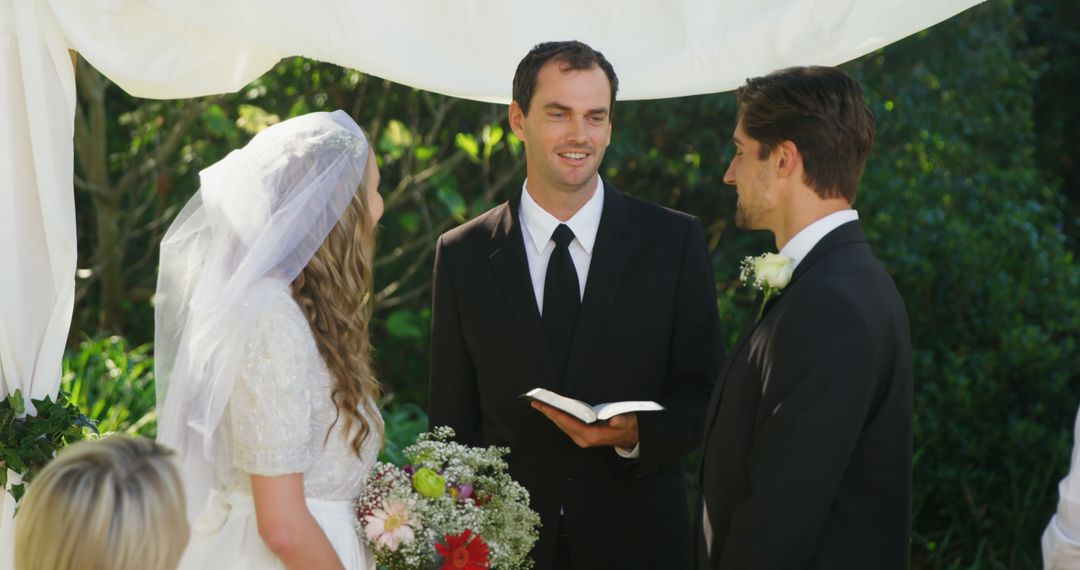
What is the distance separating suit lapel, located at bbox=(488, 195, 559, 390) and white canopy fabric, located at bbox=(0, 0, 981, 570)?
42 centimetres

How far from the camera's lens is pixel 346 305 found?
292cm

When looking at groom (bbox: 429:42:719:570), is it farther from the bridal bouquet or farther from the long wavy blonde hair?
the long wavy blonde hair

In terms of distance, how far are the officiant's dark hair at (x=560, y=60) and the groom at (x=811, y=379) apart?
81 centimetres

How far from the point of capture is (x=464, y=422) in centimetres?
386

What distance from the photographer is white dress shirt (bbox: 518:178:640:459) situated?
149 inches

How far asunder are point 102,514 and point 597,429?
63.8 inches

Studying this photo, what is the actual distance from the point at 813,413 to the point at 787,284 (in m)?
0.38

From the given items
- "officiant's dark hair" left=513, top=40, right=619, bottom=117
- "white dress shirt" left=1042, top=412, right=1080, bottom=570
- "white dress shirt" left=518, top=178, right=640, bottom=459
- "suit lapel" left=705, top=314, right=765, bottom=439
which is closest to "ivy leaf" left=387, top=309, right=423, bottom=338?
"white dress shirt" left=518, top=178, right=640, bottom=459

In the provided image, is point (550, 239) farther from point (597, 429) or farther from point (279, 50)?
point (279, 50)

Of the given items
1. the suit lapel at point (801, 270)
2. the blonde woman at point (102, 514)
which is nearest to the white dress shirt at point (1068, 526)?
the suit lapel at point (801, 270)

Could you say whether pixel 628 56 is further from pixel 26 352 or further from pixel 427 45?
pixel 26 352

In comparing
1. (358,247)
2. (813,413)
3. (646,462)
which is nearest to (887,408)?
(813,413)

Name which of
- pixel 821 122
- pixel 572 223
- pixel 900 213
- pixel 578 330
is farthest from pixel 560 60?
pixel 900 213

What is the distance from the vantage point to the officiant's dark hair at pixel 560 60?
12.2 feet
